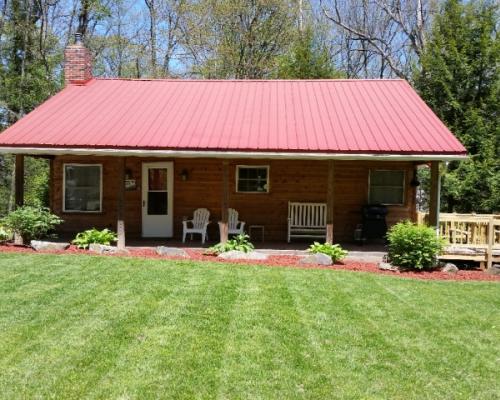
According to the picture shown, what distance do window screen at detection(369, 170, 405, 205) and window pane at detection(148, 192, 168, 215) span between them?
5.36 metres

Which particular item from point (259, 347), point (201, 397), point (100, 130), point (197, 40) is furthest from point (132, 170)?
point (197, 40)

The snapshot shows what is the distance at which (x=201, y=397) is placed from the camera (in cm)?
391

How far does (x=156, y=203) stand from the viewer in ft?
42.9

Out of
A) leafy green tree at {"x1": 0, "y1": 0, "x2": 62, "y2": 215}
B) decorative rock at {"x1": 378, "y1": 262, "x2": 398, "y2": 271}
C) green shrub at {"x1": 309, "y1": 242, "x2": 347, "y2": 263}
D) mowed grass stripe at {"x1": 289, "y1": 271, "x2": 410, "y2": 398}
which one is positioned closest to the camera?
mowed grass stripe at {"x1": 289, "y1": 271, "x2": 410, "y2": 398}

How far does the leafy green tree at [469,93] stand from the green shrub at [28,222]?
38.2ft

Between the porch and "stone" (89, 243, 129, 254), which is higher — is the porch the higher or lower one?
the higher one

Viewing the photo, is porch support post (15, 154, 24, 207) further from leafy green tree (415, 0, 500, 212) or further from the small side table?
leafy green tree (415, 0, 500, 212)

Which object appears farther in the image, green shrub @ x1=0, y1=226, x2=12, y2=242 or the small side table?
the small side table

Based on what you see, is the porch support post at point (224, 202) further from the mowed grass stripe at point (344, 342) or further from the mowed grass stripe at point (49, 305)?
the mowed grass stripe at point (344, 342)

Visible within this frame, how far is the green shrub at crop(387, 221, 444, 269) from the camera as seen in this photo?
31.0 feet

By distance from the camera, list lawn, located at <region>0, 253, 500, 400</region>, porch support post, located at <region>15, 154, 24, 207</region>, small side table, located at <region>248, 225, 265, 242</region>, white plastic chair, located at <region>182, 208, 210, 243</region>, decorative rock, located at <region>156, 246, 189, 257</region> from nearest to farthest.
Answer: lawn, located at <region>0, 253, 500, 400</region> < decorative rock, located at <region>156, 246, 189, 257</region> < porch support post, located at <region>15, 154, 24, 207</region> < white plastic chair, located at <region>182, 208, 210, 243</region> < small side table, located at <region>248, 225, 265, 242</region>

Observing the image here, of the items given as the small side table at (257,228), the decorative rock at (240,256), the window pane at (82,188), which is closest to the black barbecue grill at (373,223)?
the small side table at (257,228)

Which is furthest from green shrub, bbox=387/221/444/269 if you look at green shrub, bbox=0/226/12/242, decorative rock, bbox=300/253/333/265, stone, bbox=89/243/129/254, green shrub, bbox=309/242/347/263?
green shrub, bbox=0/226/12/242

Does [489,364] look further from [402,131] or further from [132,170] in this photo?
[132,170]
